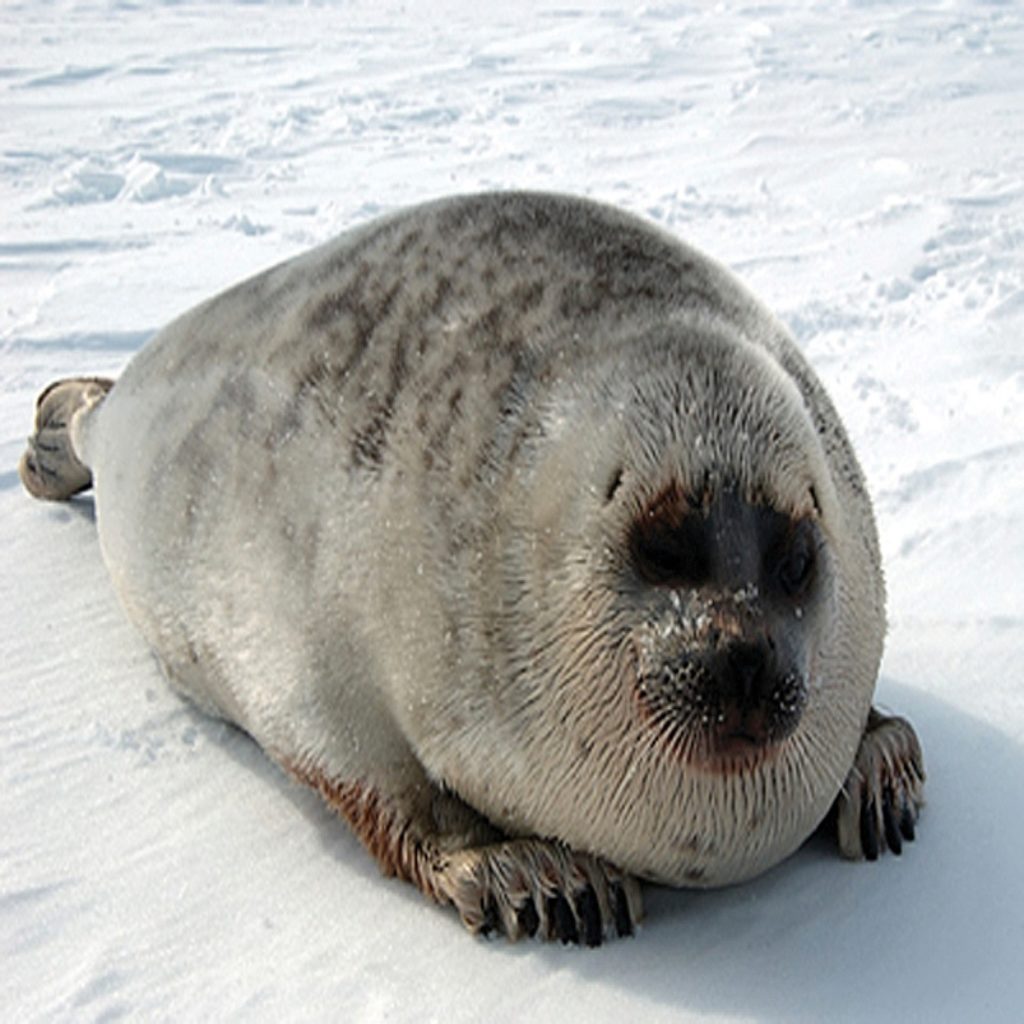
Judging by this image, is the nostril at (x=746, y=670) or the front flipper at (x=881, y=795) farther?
the front flipper at (x=881, y=795)

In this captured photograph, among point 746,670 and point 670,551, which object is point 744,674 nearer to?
point 746,670

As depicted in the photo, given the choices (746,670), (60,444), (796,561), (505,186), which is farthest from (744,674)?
(505,186)

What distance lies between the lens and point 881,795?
8.37 feet

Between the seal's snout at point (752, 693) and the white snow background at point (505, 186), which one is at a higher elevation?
the seal's snout at point (752, 693)

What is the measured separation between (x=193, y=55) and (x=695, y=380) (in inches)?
469

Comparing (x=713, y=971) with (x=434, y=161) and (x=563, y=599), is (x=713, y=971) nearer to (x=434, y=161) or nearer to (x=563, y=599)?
(x=563, y=599)

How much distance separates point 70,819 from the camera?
9.14 feet

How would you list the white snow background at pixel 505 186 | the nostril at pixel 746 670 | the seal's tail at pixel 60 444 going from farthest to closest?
the seal's tail at pixel 60 444 → the white snow background at pixel 505 186 → the nostril at pixel 746 670

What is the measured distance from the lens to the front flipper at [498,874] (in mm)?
2357

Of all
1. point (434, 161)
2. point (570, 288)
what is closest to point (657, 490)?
point (570, 288)

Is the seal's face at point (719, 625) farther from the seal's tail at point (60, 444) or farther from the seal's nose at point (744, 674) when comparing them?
the seal's tail at point (60, 444)

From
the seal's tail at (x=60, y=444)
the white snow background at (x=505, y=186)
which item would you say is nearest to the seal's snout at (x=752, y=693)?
the white snow background at (x=505, y=186)

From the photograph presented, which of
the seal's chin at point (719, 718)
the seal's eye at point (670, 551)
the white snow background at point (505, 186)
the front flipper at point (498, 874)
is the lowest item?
the white snow background at point (505, 186)

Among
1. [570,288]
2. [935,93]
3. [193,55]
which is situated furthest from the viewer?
[193,55]
